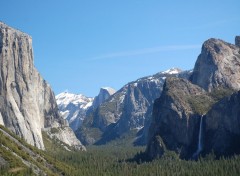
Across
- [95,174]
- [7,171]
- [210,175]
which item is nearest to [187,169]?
[210,175]

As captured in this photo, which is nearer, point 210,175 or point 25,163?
point 25,163

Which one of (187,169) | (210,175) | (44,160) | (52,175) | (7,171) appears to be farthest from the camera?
(187,169)

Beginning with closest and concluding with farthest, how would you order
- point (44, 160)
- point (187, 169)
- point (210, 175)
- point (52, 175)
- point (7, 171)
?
point (7, 171), point (52, 175), point (210, 175), point (44, 160), point (187, 169)

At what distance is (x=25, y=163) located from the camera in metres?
156

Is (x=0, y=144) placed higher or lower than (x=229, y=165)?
higher

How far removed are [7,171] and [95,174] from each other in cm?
5384

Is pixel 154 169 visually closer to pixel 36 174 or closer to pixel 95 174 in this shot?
pixel 95 174

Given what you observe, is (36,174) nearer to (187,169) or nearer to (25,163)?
(25,163)

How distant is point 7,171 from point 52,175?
70.7ft

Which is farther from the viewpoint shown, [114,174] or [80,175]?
[114,174]

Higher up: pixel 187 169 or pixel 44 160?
pixel 44 160

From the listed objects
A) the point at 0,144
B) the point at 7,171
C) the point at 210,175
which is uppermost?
the point at 0,144

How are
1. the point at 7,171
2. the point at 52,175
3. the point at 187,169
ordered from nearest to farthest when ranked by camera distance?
the point at 7,171 → the point at 52,175 → the point at 187,169

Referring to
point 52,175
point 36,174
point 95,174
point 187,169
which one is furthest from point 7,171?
point 187,169
